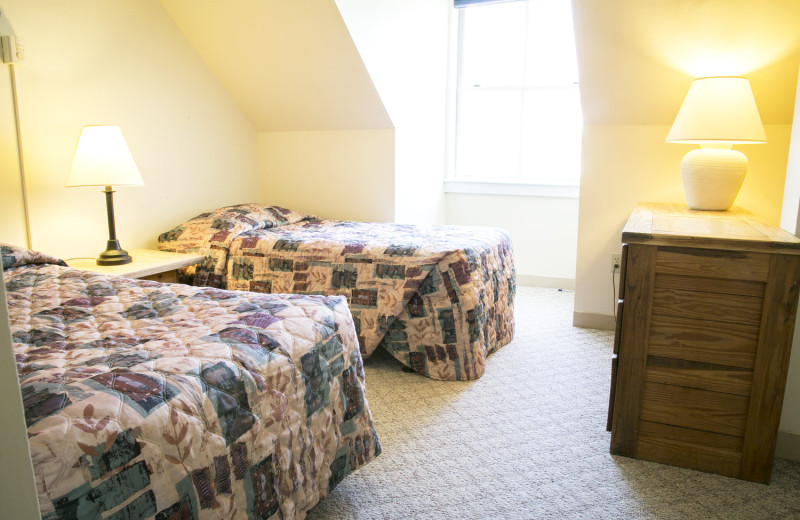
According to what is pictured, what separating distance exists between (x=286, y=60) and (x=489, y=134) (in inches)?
67.6

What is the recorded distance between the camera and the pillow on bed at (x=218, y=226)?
9.66ft

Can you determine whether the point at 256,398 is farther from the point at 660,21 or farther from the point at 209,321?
the point at 660,21

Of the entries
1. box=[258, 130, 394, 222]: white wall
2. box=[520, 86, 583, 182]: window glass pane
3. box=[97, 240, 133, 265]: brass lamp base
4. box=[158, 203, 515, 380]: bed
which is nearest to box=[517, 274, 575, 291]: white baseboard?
box=[520, 86, 583, 182]: window glass pane

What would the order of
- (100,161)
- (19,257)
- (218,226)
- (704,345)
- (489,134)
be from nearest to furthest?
(704,345), (19,257), (100,161), (218,226), (489,134)

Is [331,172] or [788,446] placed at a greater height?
[331,172]

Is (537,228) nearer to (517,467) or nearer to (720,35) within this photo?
(720,35)

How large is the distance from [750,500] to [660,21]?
1.94 m

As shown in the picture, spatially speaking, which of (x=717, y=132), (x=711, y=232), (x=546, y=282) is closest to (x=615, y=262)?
(x=717, y=132)

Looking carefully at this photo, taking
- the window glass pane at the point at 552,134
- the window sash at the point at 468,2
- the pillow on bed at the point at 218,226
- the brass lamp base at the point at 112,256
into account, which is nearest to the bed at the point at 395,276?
the pillow on bed at the point at 218,226

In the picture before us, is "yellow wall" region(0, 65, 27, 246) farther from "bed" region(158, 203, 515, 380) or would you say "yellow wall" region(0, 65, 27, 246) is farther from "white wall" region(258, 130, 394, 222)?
"white wall" region(258, 130, 394, 222)

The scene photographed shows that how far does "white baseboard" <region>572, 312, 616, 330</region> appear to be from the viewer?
3186 millimetres

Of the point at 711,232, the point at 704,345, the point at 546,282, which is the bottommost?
the point at 546,282

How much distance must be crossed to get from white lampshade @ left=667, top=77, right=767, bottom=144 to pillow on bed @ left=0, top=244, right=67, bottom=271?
2636 millimetres

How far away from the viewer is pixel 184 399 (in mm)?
1066
